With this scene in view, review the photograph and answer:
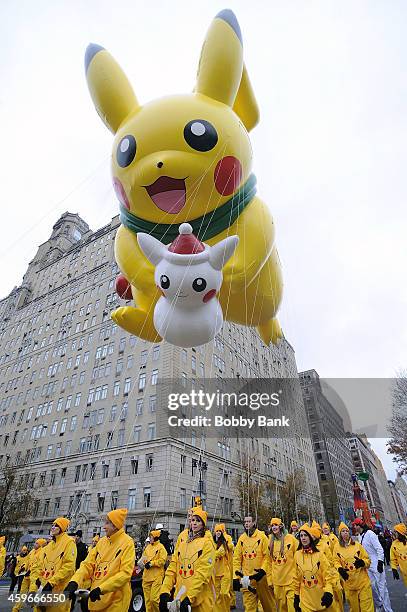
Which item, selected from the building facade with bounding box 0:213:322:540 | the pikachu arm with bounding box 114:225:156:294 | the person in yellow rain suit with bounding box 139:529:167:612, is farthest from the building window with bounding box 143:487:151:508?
the pikachu arm with bounding box 114:225:156:294

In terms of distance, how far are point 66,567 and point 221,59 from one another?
23.1 feet

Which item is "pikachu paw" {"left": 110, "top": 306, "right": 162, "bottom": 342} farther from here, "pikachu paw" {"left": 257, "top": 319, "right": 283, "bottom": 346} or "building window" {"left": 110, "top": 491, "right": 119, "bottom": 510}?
"building window" {"left": 110, "top": 491, "right": 119, "bottom": 510}

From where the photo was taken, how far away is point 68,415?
32.9 meters

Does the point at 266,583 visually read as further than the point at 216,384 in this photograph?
No

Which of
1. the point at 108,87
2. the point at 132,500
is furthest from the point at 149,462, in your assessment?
the point at 108,87

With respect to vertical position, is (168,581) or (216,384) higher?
(216,384)

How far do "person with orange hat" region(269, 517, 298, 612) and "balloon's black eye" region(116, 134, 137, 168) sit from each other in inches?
247

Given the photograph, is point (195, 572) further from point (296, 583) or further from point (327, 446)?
point (327, 446)

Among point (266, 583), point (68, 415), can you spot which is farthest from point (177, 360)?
point (266, 583)

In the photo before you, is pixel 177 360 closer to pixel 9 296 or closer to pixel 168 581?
pixel 168 581

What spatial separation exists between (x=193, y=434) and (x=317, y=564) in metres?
23.8

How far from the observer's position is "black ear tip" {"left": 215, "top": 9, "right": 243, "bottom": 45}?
515cm

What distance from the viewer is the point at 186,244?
4.66 meters

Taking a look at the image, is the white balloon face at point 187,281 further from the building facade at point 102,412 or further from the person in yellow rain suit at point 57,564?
the building facade at point 102,412
